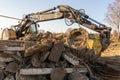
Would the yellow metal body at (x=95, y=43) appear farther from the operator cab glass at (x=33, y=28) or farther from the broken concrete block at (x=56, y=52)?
the operator cab glass at (x=33, y=28)

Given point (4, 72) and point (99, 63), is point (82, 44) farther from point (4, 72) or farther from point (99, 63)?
point (4, 72)

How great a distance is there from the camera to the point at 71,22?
998 centimetres

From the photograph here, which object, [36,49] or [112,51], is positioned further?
[112,51]

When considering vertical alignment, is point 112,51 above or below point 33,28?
below

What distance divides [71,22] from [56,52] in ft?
8.75

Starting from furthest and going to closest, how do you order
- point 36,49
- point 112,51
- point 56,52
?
point 112,51 < point 56,52 < point 36,49

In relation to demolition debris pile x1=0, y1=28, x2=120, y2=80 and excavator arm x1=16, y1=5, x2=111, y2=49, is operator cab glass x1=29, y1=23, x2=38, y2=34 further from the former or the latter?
demolition debris pile x1=0, y1=28, x2=120, y2=80

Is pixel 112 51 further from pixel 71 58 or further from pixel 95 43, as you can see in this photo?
pixel 71 58

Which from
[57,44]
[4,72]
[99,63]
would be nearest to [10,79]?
[4,72]

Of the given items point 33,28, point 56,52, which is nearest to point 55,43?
point 56,52

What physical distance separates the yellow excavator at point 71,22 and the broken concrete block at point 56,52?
2100 millimetres

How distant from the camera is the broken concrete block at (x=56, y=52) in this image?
7492mm

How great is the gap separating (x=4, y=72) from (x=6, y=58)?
419 millimetres

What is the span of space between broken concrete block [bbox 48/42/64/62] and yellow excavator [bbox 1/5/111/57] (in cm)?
A: 210
